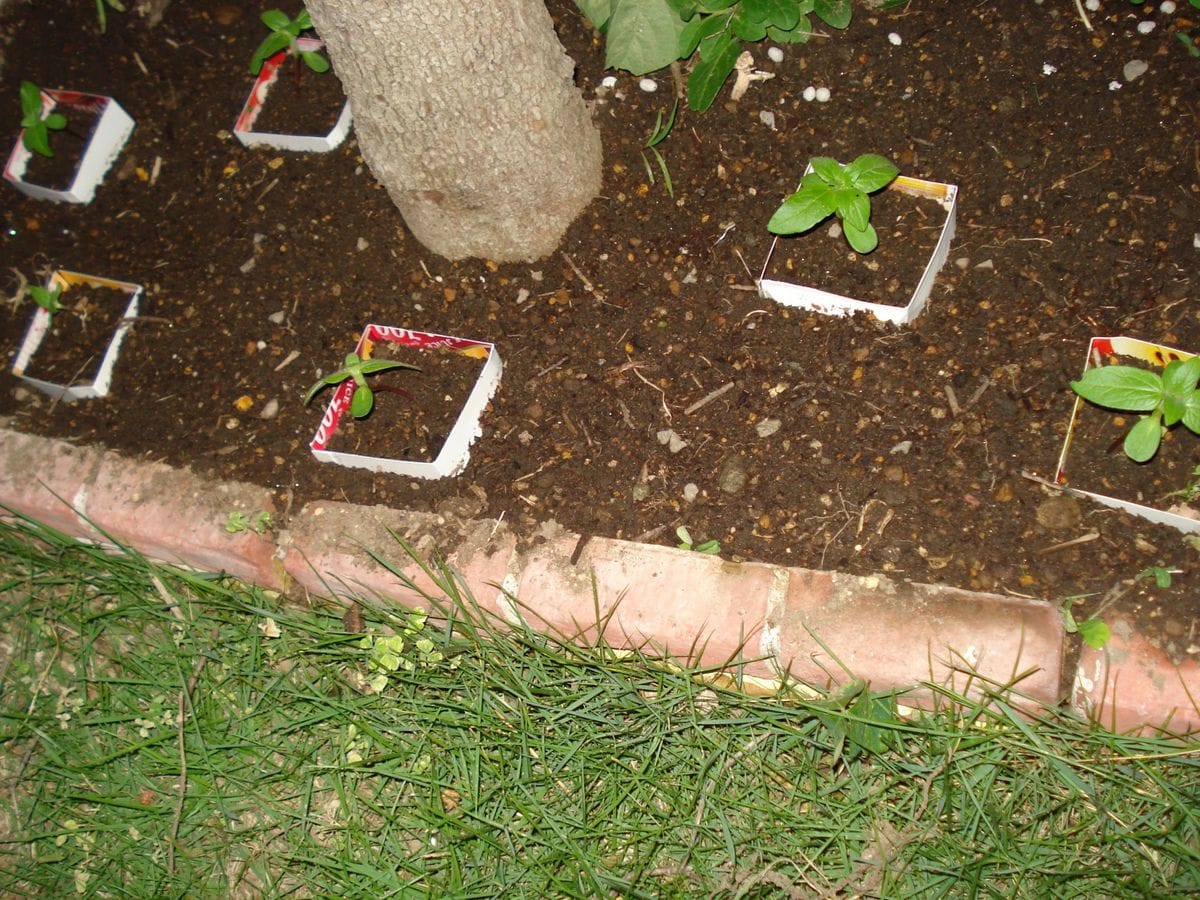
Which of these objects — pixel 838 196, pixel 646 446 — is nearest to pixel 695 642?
pixel 646 446

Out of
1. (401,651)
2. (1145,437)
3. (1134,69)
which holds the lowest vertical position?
(401,651)

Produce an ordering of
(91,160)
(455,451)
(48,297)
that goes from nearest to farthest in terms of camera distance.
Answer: (455,451)
(48,297)
(91,160)

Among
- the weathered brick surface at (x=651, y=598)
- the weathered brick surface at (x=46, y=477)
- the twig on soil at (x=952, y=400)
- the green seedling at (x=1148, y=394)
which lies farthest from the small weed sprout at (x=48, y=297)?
the green seedling at (x=1148, y=394)

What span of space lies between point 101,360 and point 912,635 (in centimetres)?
188

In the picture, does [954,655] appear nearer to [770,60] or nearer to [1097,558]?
[1097,558]

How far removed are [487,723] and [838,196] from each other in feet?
3.85

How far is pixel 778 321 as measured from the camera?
181 centimetres

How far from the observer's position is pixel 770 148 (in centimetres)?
191

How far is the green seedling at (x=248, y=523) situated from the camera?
1864 millimetres

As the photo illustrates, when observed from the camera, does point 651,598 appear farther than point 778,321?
No

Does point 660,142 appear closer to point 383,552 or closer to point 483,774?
point 383,552

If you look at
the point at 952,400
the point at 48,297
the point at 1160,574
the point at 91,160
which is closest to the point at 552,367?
the point at 952,400

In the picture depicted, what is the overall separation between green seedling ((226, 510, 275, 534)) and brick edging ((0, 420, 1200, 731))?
1 centimetres

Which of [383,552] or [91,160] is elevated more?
[91,160]
